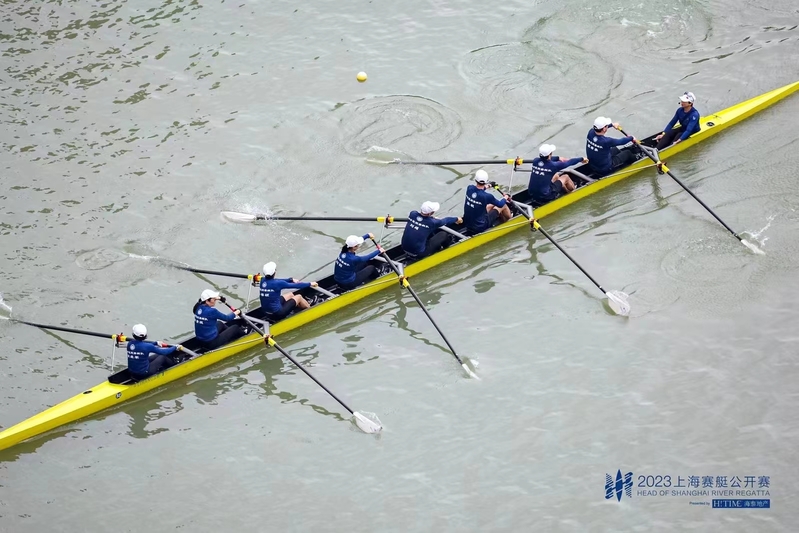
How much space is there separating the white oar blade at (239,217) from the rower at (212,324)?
9.36ft

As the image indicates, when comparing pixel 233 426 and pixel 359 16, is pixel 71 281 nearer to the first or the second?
pixel 233 426

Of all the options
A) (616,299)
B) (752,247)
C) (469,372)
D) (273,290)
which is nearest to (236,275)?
(273,290)

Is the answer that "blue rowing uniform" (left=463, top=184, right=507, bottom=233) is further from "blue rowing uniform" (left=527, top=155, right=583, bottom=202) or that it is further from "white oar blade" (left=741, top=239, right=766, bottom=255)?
"white oar blade" (left=741, top=239, right=766, bottom=255)

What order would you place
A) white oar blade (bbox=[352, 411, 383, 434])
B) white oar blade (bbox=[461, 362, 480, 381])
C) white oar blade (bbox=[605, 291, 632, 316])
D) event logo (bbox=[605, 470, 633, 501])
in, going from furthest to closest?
white oar blade (bbox=[605, 291, 632, 316]) → white oar blade (bbox=[461, 362, 480, 381]) → white oar blade (bbox=[352, 411, 383, 434]) → event logo (bbox=[605, 470, 633, 501])

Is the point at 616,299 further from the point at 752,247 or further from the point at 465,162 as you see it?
the point at 465,162

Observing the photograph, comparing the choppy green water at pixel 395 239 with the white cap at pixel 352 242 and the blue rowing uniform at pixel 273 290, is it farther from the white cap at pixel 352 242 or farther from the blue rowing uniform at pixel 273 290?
the white cap at pixel 352 242

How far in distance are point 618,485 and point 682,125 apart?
26.8ft

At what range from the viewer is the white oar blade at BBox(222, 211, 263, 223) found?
16328 mm

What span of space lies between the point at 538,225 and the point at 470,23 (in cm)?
792

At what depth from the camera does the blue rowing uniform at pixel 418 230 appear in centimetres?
1466

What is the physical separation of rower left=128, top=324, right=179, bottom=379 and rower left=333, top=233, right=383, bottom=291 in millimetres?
2920

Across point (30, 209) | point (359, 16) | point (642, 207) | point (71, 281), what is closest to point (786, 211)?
point (642, 207)

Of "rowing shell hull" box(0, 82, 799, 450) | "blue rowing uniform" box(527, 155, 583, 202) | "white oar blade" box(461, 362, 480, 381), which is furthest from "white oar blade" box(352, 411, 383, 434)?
"blue rowing uniform" box(527, 155, 583, 202)

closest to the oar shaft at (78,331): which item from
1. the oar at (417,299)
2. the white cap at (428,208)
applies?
the oar at (417,299)
